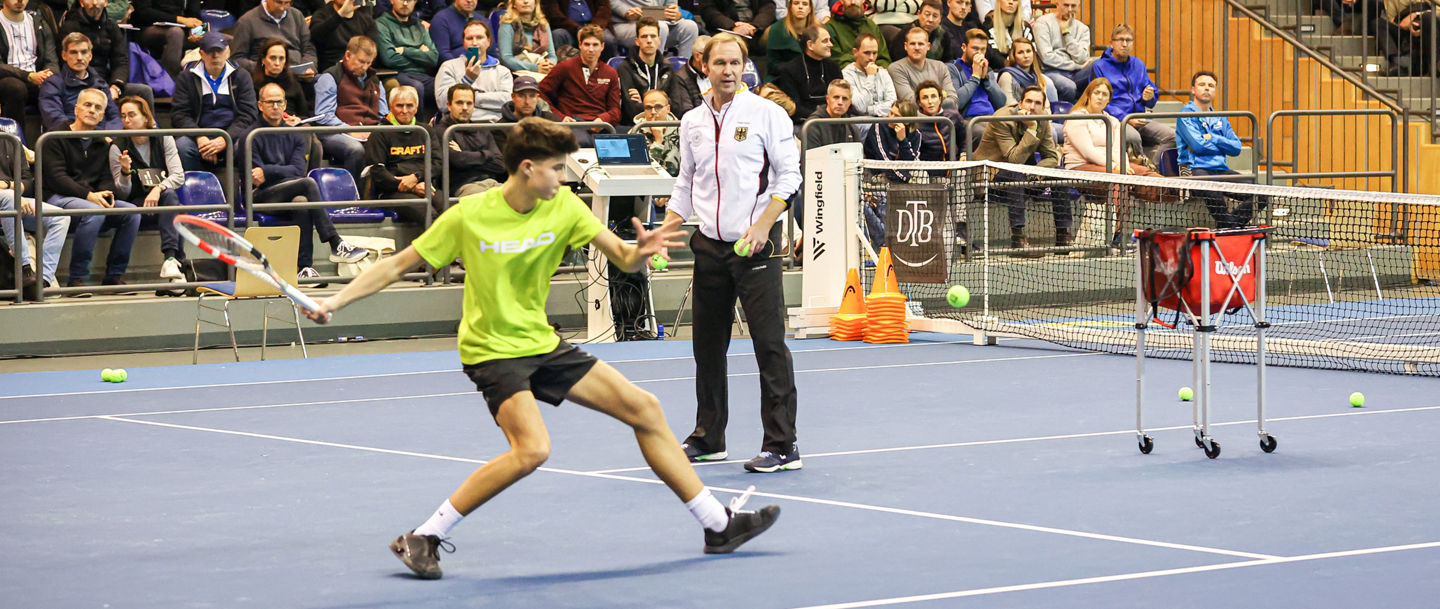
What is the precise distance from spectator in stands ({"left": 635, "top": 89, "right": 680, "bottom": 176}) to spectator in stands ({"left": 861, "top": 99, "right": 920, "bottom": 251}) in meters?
1.98

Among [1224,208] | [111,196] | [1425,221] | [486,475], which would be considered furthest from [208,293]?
[1425,221]

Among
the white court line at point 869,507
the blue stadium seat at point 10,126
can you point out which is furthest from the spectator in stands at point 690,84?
the white court line at point 869,507

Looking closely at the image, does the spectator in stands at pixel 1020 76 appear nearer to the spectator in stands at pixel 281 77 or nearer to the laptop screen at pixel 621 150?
the laptop screen at pixel 621 150

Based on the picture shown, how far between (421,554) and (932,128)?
11.8 metres

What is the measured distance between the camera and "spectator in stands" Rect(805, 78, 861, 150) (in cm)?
1673

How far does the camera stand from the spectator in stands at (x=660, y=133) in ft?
53.1

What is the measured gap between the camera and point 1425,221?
1805 centimetres

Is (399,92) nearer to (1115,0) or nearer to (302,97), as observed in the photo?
(302,97)


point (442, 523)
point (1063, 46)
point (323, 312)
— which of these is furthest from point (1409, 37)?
point (323, 312)

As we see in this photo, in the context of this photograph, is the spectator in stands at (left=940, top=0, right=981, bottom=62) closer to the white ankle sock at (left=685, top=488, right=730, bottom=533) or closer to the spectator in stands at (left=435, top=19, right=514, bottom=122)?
the spectator in stands at (left=435, top=19, right=514, bottom=122)

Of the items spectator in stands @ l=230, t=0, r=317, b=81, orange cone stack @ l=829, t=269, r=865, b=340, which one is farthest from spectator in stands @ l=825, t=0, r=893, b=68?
spectator in stands @ l=230, t=0, r=317, b=81

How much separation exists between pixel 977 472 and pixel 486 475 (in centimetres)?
303

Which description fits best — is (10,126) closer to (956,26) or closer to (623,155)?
(623,155)

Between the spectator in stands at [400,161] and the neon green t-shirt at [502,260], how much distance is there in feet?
30.5
